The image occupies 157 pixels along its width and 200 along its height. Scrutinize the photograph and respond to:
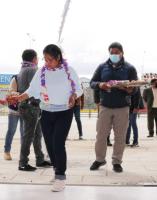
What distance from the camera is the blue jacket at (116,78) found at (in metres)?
7.35

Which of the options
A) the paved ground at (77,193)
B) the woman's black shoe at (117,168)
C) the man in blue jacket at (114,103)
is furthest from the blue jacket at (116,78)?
the paved ground at (77,193)

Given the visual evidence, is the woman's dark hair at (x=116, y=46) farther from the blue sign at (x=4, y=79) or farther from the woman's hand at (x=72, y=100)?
the blue sign at (x=4, y=79)

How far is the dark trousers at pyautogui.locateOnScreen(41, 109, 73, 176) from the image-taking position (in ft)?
20.4

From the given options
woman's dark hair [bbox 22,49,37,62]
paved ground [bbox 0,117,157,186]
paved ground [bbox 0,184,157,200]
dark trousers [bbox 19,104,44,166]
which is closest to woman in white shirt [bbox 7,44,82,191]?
paved ground [bbox 0,184,157,200]

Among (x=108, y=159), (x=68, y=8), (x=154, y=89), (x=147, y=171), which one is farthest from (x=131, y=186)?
(x=154, y=89)

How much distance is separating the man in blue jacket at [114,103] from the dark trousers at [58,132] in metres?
1.15

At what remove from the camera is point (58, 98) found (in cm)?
626

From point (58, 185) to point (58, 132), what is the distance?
23.2 inches

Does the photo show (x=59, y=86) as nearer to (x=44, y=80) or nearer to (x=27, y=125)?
(x=44, y=80)

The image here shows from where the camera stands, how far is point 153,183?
6.54 meters

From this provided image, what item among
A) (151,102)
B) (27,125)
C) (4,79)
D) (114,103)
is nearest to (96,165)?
(114,103)

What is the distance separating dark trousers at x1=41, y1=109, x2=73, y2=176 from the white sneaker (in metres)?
0.09

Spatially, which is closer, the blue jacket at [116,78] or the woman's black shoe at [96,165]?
the blue jacket at [116,78]

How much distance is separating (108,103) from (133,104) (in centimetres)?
68
